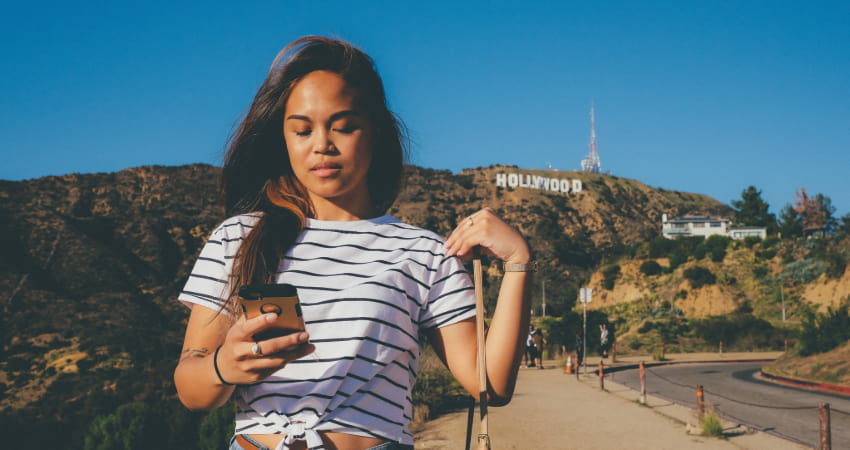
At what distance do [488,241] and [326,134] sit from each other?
54cm

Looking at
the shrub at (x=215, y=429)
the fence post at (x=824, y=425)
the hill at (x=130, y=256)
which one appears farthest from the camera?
the hill at (x=130, y=256)

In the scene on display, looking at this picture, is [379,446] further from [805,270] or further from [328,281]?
[805,270]

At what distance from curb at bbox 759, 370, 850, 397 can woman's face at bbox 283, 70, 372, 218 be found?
1770 centimetres

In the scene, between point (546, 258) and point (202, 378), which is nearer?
point (202, 378)

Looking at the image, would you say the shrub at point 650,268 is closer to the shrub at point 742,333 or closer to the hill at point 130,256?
the hill at point 130,256

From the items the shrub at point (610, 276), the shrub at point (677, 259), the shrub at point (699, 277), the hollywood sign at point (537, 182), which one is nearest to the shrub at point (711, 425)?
the shrub at point (699, 277)

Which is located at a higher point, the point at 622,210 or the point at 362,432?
the point at 622,210

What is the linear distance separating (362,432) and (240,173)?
91 centimetres

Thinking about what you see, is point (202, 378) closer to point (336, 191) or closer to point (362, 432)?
point (362, 432)

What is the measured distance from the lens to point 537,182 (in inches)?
4505

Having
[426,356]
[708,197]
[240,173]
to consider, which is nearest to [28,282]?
[426,356]

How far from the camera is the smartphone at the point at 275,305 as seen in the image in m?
1.36

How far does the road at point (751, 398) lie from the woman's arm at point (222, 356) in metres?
9.83

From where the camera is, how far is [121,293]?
53688 millimetres
